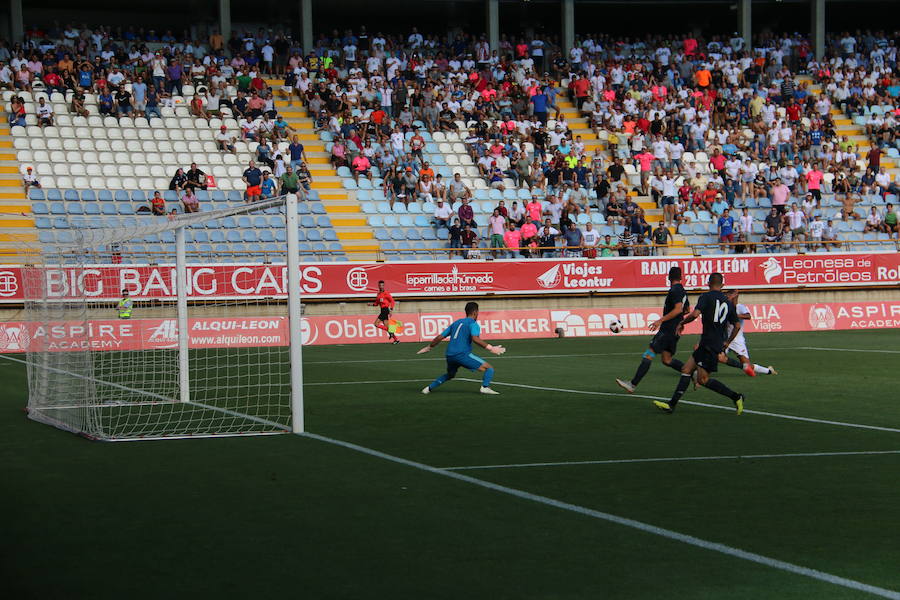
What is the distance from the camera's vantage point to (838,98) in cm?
4512

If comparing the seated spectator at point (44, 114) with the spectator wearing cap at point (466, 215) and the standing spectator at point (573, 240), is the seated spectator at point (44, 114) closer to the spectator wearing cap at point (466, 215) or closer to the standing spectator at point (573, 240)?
the spectator wearing cap at point (466, 215)

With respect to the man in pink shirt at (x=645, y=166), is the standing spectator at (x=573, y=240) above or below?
below

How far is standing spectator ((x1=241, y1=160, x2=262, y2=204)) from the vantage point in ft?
110

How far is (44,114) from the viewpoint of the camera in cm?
3522

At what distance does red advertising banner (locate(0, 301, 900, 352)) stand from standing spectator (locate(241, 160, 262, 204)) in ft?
15.2

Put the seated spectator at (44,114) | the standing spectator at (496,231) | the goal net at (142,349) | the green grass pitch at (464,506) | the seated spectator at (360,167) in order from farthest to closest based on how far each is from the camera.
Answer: the seated spectator at (360,167) < the seated spectator at (44,114) < the standing spectator at (496,231) < the goal net at (142,349) < the green grass pitch at (464,506)

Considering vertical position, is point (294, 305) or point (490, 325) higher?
point (294, 305)

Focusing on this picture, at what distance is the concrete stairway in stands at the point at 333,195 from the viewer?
1361 inches

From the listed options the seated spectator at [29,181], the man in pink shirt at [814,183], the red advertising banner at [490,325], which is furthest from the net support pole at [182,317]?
the man in pink shirt at [814,183]

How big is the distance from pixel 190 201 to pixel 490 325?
29.1ft

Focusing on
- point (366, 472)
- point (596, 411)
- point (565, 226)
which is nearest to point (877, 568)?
point (366, 472)

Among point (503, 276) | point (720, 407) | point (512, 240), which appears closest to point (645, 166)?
point (512, 240)

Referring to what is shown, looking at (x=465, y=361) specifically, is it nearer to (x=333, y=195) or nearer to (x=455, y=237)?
(x=455, y=237)

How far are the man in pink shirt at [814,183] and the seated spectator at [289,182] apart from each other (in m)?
16.9
